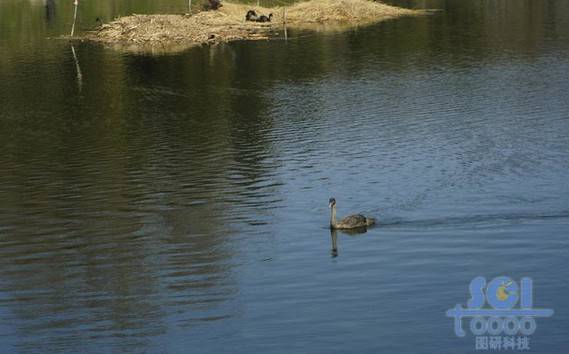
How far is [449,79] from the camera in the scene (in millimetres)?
64625

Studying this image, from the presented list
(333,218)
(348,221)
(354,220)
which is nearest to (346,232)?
(348,221)

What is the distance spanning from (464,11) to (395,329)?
85418 mm

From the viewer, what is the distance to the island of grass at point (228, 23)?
291 ft

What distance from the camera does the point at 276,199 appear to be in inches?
1494

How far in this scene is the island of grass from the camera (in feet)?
291

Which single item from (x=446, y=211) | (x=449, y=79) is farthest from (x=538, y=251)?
(x=449, y=79)

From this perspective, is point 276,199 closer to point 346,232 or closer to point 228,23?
point 346,232

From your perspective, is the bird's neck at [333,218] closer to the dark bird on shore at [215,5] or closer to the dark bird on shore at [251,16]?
the dark bird on shore at [251,16]

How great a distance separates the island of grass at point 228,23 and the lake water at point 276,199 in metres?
14.5

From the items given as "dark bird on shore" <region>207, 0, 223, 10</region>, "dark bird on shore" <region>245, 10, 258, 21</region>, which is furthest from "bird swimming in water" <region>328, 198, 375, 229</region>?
"dark bird on shore" <region>207, 0, 223, 10</region>

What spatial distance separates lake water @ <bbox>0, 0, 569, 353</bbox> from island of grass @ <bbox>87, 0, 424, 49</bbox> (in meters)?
14.5

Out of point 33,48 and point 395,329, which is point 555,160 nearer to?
point 395,329

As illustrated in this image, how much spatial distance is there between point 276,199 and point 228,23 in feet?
192

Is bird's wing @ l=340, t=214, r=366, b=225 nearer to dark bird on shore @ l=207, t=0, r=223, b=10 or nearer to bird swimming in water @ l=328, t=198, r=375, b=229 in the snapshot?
bird swimming in water @ l=328, t=198, r=375, b=229
